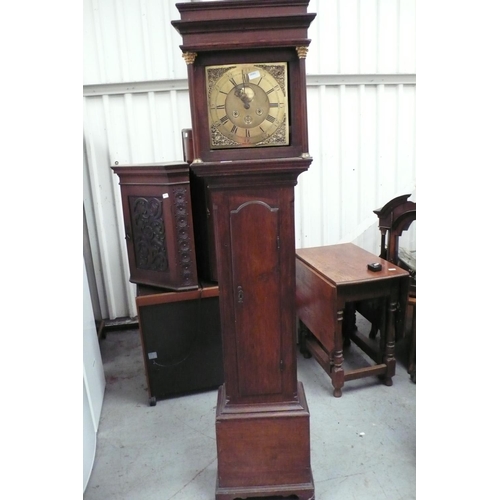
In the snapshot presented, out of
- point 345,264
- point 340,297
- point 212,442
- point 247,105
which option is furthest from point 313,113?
point 212,442

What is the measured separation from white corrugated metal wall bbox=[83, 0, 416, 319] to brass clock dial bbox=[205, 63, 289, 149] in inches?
59.0

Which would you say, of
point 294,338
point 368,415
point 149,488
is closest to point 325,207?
point 368,415

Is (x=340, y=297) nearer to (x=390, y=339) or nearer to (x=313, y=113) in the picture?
(x=390, y=339)

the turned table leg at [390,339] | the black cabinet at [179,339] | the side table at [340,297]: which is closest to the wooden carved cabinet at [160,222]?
A: the black cabinet at [179,339]

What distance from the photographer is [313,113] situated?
9.13ft

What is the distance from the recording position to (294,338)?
148 centimetres

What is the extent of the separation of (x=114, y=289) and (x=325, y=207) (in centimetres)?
159

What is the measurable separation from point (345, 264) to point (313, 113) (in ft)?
3.62

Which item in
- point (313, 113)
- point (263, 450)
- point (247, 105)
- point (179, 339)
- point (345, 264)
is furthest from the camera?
point (313, 113)

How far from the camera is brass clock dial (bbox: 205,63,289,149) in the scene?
1.26 metres

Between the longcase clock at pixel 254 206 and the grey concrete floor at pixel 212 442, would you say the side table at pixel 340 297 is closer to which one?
the grey concrete floor at pixel 212 442

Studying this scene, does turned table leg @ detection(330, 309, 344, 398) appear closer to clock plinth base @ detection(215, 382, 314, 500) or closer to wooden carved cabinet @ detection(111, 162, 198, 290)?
clock plinth base @ detection(215, 382, 314, 500)

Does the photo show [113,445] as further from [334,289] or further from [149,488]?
[334,289]

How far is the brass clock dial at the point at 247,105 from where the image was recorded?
1263 mm
